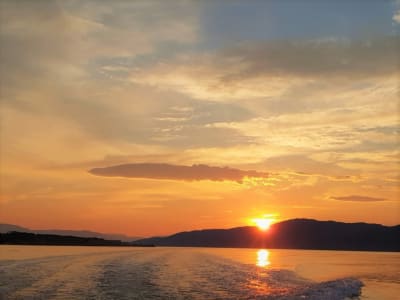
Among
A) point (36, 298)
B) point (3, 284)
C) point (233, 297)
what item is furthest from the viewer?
point (3, 284)

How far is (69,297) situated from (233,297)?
12851 millimetres

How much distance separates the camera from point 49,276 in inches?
1967

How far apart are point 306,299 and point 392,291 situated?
48.8 ft

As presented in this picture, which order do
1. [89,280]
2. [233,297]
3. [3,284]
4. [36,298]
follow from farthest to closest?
[89,280], [3,284], [233,297], [36,298]

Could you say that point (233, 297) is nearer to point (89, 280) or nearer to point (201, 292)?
point (201, 292)

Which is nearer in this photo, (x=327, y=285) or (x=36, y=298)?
(x=36, y=298)

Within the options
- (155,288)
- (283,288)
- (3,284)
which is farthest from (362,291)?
(3,284)

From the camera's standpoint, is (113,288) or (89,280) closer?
(113,288)

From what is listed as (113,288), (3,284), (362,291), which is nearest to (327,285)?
(362,291)

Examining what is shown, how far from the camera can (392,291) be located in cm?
4969

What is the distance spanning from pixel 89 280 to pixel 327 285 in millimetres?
24107

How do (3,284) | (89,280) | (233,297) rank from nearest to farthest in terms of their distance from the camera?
(233,297)
(3,284)
(89,280)

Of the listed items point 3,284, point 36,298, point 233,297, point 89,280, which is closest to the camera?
point 36,298

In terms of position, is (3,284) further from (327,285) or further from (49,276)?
(327,285)
